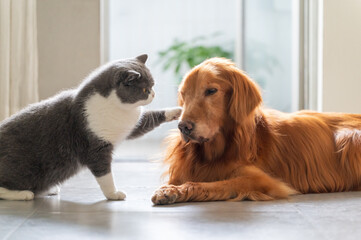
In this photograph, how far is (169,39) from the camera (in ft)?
17.0

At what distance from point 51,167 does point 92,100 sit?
33cm

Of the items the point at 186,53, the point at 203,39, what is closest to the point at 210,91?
the point at 203,39

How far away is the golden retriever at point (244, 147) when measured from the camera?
2129mm

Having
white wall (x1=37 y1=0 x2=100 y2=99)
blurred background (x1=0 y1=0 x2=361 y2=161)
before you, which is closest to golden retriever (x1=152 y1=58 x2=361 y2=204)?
blurred background (x1=0 y1=0 x2=361 y2=161)

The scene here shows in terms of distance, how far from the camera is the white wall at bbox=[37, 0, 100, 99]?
3.86m

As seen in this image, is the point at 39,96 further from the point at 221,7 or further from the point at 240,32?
the point at 221,7

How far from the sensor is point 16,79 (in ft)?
10.7

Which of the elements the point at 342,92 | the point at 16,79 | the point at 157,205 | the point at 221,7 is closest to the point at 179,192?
the point at 157,205

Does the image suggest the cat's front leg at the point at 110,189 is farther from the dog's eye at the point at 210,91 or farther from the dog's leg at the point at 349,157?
the dog's leg at the point at 349,157

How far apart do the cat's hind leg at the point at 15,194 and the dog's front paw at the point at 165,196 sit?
54cm

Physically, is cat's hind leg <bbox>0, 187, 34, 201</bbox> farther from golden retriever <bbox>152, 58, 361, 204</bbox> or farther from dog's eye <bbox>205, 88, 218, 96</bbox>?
dog's eye <bbox>205, 88, 218, 96</bbox>

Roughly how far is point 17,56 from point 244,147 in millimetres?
1747

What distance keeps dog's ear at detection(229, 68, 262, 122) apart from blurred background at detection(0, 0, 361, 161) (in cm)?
98

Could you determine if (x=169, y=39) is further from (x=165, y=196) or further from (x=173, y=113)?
(x=165, y=196)
